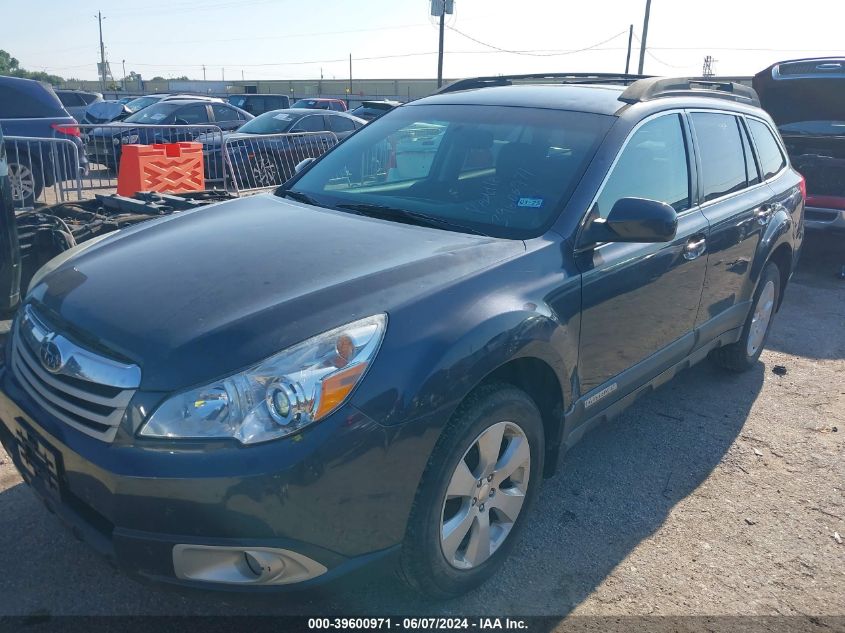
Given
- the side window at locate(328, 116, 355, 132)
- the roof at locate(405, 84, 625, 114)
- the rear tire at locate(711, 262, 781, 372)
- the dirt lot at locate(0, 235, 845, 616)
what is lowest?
the dirt lot at locate(0, 235, 845, 616)

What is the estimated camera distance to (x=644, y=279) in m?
3.32

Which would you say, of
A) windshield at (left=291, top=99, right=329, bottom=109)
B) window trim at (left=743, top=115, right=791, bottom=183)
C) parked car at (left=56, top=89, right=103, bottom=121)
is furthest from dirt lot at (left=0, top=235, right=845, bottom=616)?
windshield at (left=291, top=99, right=329, bottom=109)

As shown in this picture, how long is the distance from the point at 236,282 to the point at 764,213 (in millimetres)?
3523

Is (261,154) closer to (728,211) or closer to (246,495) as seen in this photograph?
(728,211)

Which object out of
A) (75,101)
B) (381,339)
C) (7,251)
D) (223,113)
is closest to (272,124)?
(223,113)

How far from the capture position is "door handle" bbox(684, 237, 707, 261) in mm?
3629

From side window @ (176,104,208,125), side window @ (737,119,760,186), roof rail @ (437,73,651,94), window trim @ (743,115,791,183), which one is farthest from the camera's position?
side window @ (176,104,208,125)

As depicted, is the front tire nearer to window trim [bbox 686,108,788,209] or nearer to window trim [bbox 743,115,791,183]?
window trim [bbox 686,108,788,209]

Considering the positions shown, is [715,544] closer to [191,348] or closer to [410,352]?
[410,352]

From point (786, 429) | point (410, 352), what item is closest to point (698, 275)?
point (786, 429)

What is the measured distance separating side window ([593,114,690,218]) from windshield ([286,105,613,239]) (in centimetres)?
17

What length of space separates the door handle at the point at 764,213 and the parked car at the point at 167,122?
10.1 meters

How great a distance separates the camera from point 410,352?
2221 millimetres

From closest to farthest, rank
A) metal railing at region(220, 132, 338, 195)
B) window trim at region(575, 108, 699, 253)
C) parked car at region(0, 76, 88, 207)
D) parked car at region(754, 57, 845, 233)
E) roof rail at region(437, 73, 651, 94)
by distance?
window trim at region(575, 108, 699, 253) → roof rail at region(437, 73, 651, 94) → parked car at region(754, 57, 845, 233) → parked car at region(0, 76, 88, 207) → metal railing at region(220, 132, 338, 195)
